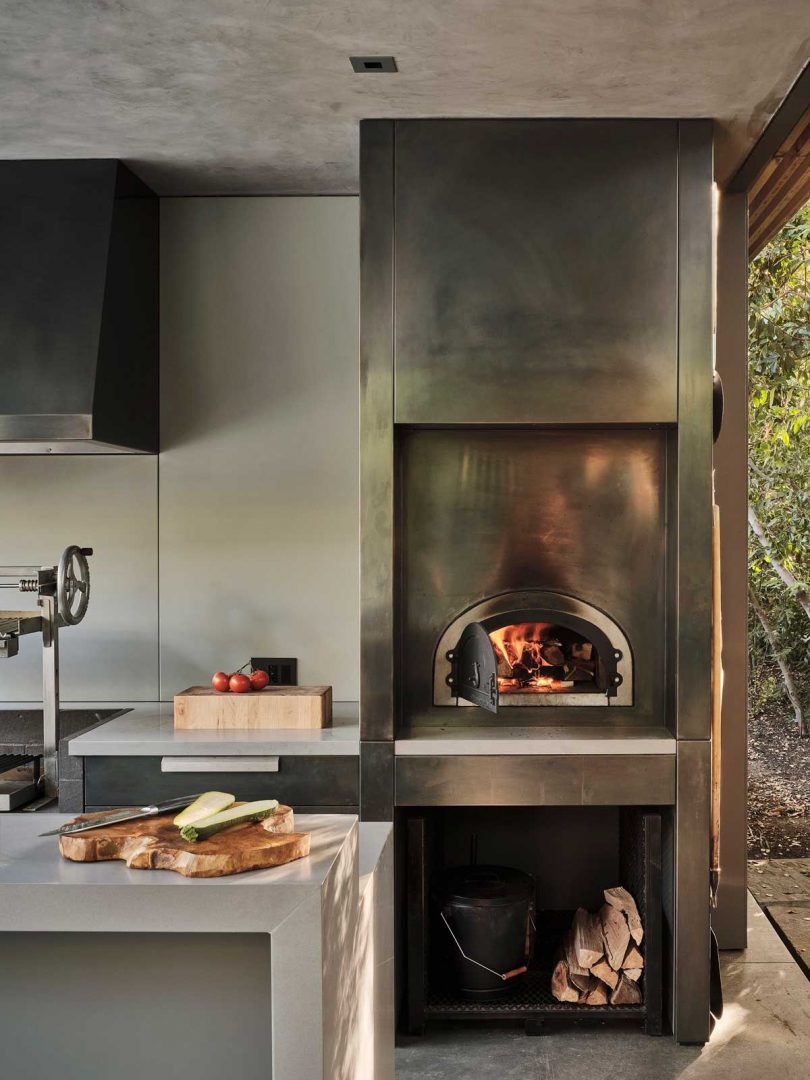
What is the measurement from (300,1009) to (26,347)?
2655 millimetres

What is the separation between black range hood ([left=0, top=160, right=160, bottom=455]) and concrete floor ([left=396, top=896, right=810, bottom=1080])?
2195 millimetres

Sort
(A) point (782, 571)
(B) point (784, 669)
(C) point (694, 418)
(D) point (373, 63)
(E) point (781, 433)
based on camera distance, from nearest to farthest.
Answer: (D) point (373, 63) < (C) point (694, 418) < (E) point (781, 433) < (A) point (782, 571) < (B) point (784, 669)

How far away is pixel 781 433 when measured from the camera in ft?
21.4

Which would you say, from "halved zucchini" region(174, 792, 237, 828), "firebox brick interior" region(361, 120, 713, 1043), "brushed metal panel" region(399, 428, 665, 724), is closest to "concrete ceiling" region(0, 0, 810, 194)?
"firebox brick interior" region(361, 120, 713, 1043)

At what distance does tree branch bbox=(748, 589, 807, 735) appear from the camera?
26.5ft

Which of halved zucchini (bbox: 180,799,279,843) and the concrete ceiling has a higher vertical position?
the concrete ceiling

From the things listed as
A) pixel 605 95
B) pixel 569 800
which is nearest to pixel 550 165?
pixel 605 95

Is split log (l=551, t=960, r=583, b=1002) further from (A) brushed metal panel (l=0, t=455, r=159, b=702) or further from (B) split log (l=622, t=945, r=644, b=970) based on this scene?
(A) brushed metal panel (l=0, t=455, r=159, b=702)

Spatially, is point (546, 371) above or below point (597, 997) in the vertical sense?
above

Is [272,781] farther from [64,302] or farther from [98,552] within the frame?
[64,302]

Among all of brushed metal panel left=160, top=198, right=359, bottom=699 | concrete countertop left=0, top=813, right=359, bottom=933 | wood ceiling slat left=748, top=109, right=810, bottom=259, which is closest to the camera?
concrete countertop left=0, top=813, right=359, bottom=933

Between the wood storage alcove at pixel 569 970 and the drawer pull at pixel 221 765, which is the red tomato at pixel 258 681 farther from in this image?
the wood storage alcove at pixel 569 970

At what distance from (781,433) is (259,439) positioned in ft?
12.7

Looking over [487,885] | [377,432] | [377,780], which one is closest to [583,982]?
[487,885]
